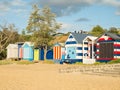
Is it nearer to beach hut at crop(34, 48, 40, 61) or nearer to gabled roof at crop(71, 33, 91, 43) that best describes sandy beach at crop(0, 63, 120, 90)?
gabled roof at crop(71, 33, 91, 43)

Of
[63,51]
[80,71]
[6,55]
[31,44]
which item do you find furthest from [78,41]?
[6,55]

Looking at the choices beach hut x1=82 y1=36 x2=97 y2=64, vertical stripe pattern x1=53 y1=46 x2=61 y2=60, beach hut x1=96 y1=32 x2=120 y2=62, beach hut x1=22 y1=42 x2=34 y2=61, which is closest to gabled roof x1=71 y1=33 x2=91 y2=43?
beach hut x1=82 y1=36 x2=97 y2=64

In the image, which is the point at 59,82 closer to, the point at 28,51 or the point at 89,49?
the point at 89,49

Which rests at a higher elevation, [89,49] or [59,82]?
[89,49]

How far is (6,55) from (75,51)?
1069 inches

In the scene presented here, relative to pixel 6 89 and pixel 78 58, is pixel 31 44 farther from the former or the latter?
pixel 6 89

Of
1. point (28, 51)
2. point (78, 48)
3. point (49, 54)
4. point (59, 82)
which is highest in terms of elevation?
point (78, 48)

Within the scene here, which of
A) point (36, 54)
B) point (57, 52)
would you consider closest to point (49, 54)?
point (36, 54)

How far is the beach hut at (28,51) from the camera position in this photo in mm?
57188

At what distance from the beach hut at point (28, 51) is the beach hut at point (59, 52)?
6.55 metres

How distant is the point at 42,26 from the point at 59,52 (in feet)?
18.3

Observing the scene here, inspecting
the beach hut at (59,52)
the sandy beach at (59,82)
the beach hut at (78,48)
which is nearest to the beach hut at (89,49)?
the beach hut at (78,48)

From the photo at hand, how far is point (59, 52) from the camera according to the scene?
50.2 metres

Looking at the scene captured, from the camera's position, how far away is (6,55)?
2704 inches
